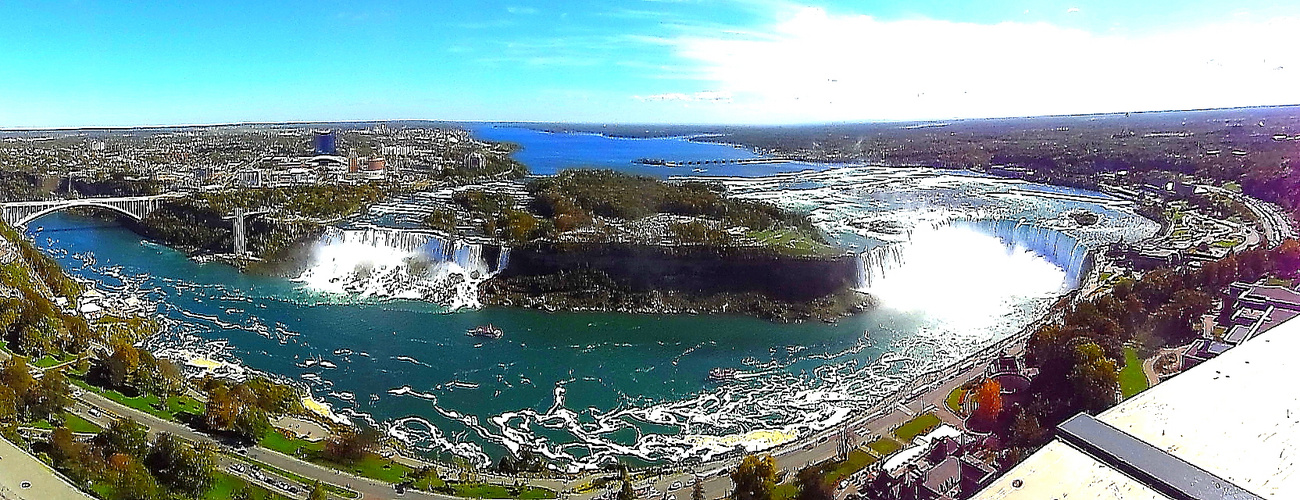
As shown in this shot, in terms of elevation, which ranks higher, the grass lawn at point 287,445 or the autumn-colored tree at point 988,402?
the autumn-colored tree at point 988,402

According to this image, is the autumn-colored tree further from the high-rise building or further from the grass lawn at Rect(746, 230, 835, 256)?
the high-rise building

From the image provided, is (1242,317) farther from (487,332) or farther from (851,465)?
(487,332)

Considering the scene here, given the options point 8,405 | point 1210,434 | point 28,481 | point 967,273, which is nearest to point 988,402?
point 1210,434

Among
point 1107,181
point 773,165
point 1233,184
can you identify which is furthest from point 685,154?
point 1233,184

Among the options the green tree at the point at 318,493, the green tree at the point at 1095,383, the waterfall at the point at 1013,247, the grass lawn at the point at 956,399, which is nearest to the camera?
the green tree at the point at 318,493

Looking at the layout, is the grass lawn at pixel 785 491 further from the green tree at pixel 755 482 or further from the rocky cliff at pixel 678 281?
the rocky cliff at pixel 678 281

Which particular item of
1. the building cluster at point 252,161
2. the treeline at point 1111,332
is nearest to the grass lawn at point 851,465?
the treeline at point 1111,332

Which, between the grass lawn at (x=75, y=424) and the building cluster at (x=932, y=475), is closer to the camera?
the building cluster at (x=932, y=475)
